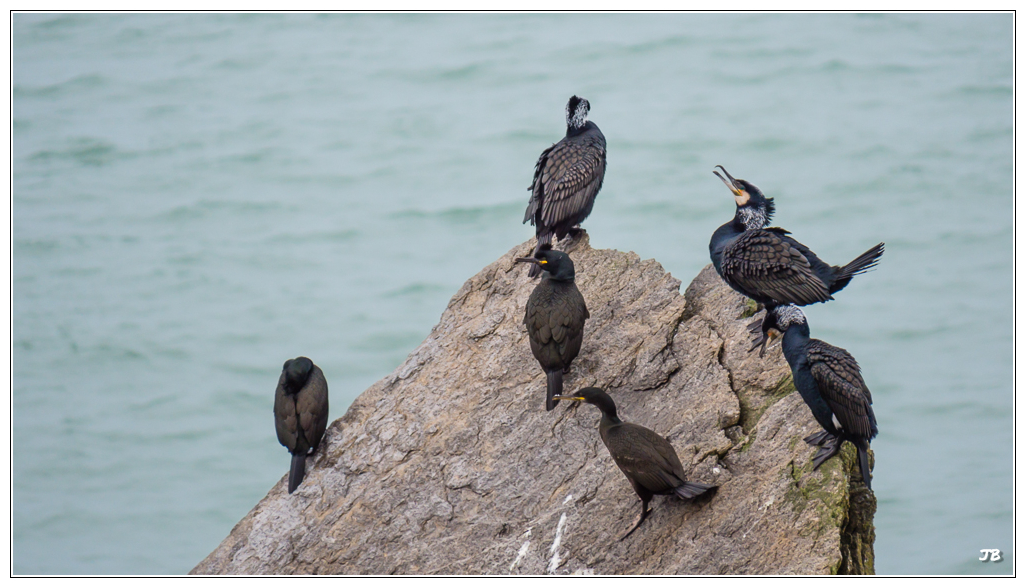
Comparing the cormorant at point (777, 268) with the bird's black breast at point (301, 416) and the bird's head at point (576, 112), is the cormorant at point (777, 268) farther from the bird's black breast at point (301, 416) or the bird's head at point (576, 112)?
the bird's black breast at point (301, 416)

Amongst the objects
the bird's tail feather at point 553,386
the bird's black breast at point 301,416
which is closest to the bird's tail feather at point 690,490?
the bird's tail feather at point 553,386

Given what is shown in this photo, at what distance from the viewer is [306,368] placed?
632 centimetres

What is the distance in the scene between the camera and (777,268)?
588 centimetres

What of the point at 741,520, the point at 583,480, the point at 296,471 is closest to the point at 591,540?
the point at 583,480

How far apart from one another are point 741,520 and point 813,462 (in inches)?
20.7

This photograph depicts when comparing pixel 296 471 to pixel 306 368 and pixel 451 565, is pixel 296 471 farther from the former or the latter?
pixel 451 565

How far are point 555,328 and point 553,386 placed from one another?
379 mm

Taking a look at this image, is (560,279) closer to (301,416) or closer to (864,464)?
(301,416)

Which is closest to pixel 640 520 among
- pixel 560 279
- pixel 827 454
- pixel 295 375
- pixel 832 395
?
pixel 827 454

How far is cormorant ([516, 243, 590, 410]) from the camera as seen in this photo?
5.80 m

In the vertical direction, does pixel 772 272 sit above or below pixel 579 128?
below

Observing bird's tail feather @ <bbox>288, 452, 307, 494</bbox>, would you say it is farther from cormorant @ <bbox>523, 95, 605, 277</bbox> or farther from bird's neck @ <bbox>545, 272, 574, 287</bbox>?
cormorant @ <bbox>523, 95, 605, 277</bbox>

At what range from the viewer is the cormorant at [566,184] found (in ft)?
22.8

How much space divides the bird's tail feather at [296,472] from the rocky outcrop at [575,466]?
0.18ft
